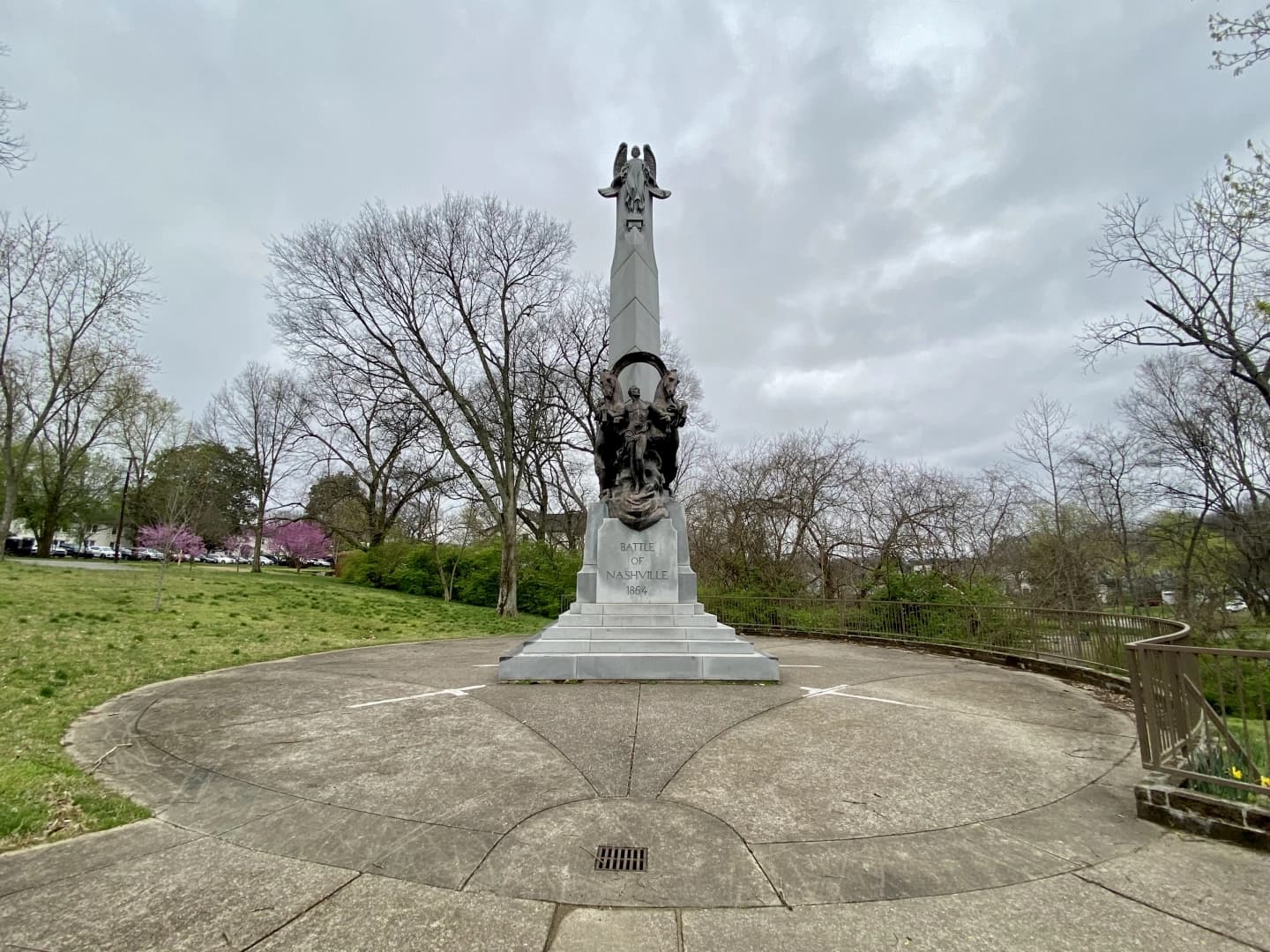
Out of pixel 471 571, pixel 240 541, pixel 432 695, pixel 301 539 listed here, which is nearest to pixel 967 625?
pixel 432 695

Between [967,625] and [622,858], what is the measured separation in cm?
1151

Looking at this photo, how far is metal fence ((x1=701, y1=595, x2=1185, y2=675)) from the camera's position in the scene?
8203 mm

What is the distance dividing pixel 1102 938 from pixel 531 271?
874 inches

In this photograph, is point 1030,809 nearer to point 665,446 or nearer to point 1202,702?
point 1202,702

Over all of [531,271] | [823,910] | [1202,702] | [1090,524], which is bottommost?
[823,910]

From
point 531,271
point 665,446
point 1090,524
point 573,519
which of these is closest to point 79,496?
point 573,519

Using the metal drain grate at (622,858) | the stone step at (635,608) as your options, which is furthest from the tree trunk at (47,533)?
the metal drain grate at (622,858)

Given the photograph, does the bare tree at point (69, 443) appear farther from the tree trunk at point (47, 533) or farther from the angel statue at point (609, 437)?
the angel statue at point (609, 437)

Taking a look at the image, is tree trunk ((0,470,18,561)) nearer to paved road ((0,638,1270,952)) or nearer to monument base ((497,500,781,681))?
paved road ((0,638,1270,952))

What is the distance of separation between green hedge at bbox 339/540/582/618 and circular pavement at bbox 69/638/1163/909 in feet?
56.3

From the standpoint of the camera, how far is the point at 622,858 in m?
2.97

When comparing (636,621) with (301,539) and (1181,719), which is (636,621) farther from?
(301,539)

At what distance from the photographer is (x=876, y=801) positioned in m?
3.71

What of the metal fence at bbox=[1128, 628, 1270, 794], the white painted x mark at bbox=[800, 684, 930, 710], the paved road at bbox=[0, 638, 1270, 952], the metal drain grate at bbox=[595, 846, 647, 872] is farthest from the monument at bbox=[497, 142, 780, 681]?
the metal drain grate at bbox=[595, 846, 647, 872]
